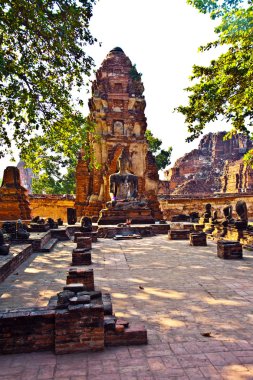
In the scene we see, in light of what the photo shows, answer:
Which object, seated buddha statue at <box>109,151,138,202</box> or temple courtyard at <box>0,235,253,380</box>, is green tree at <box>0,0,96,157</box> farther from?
seated buddha statue at <box>109,151,138,202</box>

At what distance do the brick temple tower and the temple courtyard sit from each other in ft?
52.0

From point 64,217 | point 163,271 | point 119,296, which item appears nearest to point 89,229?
point 163,271

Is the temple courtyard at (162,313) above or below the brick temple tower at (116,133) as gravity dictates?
below

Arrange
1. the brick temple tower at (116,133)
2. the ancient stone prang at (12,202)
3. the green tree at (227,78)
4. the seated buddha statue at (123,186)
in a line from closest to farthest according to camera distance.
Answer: the green tree at (227,78), the ancient stone prang at (12,202), the seated buddha statue at (123,186), the brick temple tower at (116,133)

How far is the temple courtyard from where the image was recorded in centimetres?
266

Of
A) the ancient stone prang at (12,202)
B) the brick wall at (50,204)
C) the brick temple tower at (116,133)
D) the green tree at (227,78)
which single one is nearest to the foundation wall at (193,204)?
the brick temple tower at (116,133)

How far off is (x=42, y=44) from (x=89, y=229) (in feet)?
26.7

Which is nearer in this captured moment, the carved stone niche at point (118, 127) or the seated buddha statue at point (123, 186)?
the seated buddha statue at point (123, 186)

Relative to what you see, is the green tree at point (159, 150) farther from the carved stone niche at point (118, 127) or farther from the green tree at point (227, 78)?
the green tree at point (227, 78)

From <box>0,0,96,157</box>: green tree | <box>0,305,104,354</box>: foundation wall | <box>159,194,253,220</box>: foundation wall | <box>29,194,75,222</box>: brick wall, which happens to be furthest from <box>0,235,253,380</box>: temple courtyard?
<box>29,194,75,222</box>: brick wall

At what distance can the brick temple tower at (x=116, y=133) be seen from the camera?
2370 cm

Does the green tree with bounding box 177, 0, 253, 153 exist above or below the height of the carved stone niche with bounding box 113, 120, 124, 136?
below

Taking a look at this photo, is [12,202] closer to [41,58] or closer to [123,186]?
[123,186]

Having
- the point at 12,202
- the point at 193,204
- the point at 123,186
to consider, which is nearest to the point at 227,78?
the point at 123,186
